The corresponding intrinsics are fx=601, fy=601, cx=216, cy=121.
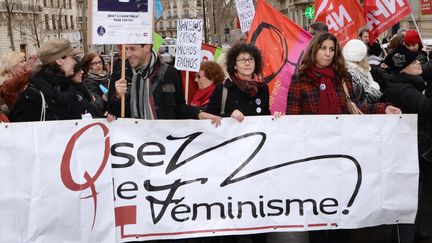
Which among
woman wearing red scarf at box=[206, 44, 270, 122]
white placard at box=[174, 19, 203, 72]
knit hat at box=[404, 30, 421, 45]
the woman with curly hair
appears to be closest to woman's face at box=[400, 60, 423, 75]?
woman wearing red scarf at box=[206, 44, 270, 122]

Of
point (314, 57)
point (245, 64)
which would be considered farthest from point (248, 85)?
point (314, 57)

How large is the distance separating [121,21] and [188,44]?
2.57 metres

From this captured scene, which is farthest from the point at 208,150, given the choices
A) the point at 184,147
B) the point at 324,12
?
the point at 324,12

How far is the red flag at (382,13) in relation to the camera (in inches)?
304

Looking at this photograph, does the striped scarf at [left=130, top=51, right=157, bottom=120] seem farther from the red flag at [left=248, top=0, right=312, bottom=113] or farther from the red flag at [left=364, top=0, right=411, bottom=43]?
the red flag at [left=364, top=0, right=411, bottom=43]

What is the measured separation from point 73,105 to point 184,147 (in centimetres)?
98

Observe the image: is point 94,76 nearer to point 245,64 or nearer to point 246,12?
point 246,12

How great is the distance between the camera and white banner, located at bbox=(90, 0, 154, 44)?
13.8 ft

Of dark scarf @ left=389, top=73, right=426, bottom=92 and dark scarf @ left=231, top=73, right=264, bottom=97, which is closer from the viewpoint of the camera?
dark scarf @ left=231, top=73, right=264, bottom=97

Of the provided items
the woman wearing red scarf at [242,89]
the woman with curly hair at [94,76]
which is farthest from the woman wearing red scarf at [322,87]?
the woman with curly hair at [94,76]

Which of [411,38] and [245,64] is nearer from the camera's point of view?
[245,64]

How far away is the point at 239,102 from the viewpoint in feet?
15.7

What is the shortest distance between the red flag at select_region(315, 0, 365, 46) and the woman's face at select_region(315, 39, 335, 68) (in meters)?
3.18

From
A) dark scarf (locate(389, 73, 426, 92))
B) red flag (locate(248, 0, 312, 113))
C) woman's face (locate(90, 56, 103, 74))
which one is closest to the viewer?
dark scarf (locate(389, 73, 426, 92))
